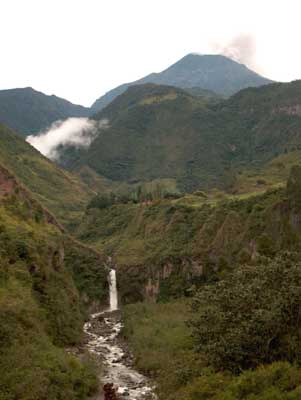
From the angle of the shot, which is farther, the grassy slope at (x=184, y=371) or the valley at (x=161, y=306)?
the valley at (x=161, y=306)

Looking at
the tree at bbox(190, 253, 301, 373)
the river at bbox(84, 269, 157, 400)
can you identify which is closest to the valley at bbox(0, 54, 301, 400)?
the tree at bbox(190, 253, 301, 373)

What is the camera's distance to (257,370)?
1375 inches

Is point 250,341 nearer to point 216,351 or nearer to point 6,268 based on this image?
point 216,351

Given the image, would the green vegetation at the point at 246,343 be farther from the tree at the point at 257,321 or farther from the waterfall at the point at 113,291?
the waterfall at the point at 113,291

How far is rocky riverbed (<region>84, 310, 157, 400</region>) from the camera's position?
42378 millimetres

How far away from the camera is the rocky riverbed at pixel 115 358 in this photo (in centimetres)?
4238

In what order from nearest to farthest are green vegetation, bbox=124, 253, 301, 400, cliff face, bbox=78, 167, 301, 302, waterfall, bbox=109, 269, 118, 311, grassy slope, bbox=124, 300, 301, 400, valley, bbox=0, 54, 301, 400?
1. grassy slope, bbox=124, 300, 301, 400
2. green vegetation, bbox=124, 253, 301, 400
3. valley, bbox=0, 54, 301, 400
4. cliff face, bbox=78, 167, 301, 302
5. waterfall, bbox=109, 269, 118, 311

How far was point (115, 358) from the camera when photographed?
53.5 m

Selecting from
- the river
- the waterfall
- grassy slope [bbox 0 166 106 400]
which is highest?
grassy slope [bbox 0 166 106 400]

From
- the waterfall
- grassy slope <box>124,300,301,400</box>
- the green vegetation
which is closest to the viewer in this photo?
grassy slope <box>124,300,301,400</box>

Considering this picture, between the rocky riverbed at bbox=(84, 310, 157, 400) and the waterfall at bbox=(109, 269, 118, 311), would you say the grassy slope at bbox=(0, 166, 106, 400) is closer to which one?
the rocky riverbed at bbox=(84, 310, 157, 400)

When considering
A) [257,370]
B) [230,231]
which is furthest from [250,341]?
[230,231]

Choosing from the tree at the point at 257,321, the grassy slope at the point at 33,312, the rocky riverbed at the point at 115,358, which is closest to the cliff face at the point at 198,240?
the grassy slope at the point at 33,312

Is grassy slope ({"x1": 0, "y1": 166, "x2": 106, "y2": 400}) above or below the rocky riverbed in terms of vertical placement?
above
